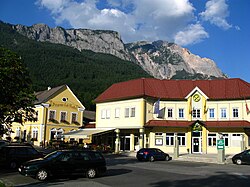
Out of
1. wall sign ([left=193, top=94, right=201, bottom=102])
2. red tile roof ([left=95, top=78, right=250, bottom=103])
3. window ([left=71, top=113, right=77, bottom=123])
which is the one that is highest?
red tile roof ([left=95, top=78, right=250, bottom=103])

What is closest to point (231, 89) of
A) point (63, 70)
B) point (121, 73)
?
point (63, 70)

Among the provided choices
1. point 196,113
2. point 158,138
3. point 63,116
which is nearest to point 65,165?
point 158,138

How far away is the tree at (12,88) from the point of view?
21.8 m

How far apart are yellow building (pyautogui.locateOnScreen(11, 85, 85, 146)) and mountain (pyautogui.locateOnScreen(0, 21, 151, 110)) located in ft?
93.5

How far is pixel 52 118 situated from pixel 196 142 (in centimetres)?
2442

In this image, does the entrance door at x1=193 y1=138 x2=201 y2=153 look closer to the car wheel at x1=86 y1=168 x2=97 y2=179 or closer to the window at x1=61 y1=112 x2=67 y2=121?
the window at x1=61 y1=112 x2=67 y2=121

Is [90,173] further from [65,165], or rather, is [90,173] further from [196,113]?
[196,113]

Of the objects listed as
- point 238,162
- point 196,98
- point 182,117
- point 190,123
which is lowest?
point 238,162

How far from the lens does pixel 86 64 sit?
13025 centimetres

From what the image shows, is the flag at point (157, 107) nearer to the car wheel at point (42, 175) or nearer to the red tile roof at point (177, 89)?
the red tile roof at point (177, 89)

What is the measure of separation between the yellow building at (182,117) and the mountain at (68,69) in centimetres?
4174

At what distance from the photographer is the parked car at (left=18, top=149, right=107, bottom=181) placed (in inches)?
691

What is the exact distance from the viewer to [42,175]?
17516mm

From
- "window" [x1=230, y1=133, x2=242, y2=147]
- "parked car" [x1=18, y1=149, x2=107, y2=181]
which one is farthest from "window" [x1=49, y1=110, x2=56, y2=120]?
"parked car" [x1=18, y1=149, x2=107, y2=181]
